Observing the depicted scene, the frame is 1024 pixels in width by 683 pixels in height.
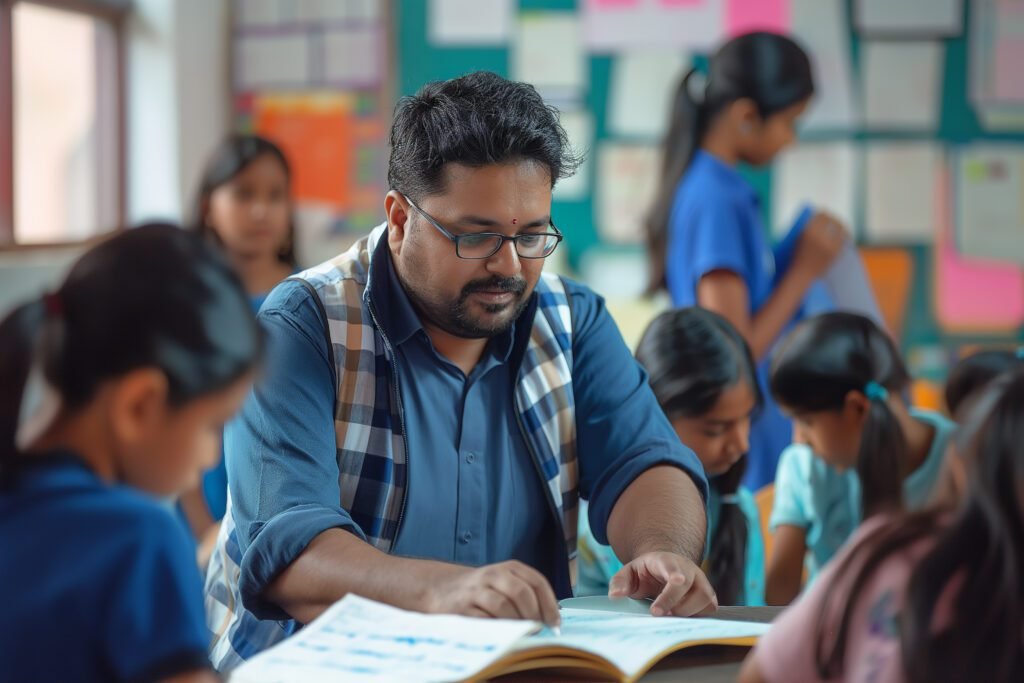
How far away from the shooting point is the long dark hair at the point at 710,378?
2023 mm

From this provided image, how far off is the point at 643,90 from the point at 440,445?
270 cm

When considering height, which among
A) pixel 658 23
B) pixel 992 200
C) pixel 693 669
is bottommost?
pixel 693 669

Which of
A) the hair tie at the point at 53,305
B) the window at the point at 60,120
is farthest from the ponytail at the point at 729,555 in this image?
the window at the point at 60,120

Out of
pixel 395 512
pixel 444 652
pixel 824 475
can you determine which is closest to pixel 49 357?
pixel 444 652

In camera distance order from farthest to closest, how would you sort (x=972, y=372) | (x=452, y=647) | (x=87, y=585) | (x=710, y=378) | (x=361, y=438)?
1. (x=972, y=372)
2. (x=710, y=378)
3. (x=361, y=438)
4. (x=452, y=647)
5. (x=87, y=585)

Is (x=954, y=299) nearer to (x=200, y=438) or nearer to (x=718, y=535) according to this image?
(x=718, y=535)

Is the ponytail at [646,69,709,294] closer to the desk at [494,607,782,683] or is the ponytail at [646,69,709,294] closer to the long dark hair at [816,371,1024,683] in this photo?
the desk at [494,607,782,683]

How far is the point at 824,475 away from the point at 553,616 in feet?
3.87

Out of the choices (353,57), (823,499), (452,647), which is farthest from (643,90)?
(452,647)

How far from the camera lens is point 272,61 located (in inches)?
162

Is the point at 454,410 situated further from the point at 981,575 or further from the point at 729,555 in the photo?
the point at 981,575

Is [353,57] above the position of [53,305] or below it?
above

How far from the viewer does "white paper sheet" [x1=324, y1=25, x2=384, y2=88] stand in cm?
405

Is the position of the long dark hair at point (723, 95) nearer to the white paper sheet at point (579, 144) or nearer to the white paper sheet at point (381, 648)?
the white paper sheet at point (579, 144)
